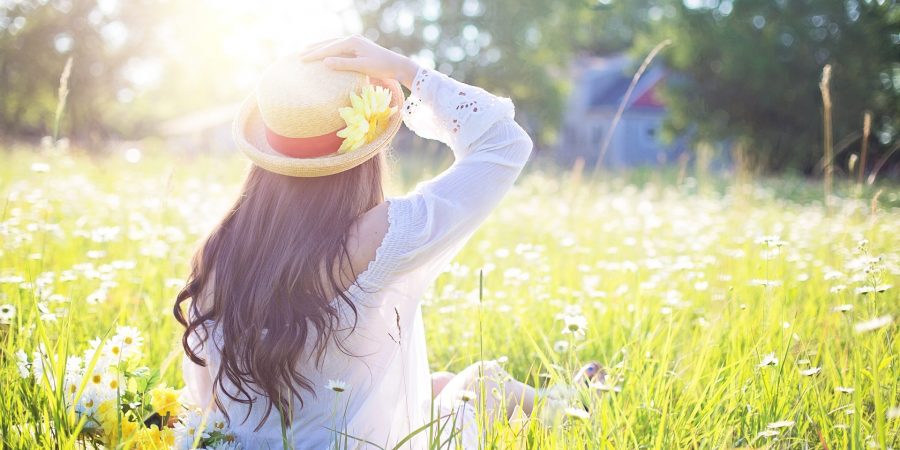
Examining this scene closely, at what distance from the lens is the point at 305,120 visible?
1822 mm

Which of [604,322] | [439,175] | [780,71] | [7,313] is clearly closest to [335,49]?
[439,175]

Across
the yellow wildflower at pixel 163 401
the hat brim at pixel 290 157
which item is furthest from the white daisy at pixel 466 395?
the yellow wildflower at pixel 163 401

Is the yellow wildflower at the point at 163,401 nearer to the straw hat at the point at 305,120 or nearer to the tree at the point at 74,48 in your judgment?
the straw hat at the point at 305,120

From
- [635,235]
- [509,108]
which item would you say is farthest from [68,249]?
[635,235]

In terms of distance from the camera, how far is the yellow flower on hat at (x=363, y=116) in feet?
5.92

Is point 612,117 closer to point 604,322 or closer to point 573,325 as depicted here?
point 604,322

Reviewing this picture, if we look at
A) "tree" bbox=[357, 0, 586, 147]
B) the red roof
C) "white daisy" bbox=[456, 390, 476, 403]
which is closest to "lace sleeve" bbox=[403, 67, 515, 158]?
"white daisy" bbox=[456, 390, 476, 403]

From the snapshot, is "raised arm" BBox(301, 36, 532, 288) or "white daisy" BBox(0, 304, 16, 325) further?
"white daisy" BBox(0, 304, 16, 325)

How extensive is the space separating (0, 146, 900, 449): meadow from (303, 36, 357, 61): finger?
673 mm

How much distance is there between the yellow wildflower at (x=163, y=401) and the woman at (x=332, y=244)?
0.12 metres

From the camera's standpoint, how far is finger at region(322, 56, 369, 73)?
5.98 ft

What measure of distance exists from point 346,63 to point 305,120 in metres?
0.17

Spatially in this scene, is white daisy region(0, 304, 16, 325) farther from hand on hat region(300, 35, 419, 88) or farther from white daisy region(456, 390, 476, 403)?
white daisy region(456, 390, 476, 403)

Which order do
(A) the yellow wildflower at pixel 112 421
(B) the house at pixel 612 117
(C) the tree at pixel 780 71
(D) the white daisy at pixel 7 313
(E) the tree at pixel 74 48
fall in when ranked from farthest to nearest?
(B) the house at pixel 612 117, (E) the tree at pixel 74 48, (C) the tree at pixel 780 71, (D) the white daisy at pixel 7 313, (A) the yellow wildflower at pixel 112 421
